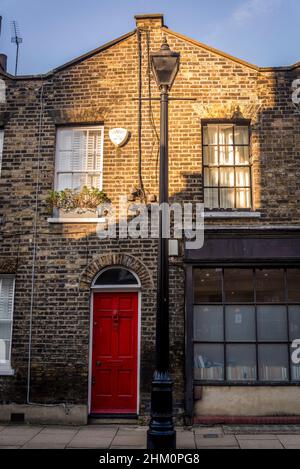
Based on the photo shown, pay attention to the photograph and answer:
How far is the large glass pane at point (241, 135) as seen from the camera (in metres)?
10.1

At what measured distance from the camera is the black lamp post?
6062 mm

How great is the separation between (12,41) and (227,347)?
34.3 ft

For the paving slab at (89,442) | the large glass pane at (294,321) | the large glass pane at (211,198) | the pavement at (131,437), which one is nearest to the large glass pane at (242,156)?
the large glass pane at (211,198)

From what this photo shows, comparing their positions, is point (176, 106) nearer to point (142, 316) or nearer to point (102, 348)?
point (142, 316)

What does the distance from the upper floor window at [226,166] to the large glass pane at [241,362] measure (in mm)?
2817

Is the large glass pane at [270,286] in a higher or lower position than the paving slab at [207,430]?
higher

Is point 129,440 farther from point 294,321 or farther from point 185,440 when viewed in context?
point 294,321

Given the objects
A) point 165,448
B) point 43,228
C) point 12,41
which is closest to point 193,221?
point 43,228

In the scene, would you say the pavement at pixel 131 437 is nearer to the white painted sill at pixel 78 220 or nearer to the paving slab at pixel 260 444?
A: the paving slab at pixel 260 444

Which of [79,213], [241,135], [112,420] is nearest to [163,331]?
[112,420]

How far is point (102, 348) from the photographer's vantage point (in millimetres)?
9375

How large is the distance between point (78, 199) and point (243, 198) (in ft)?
11.1

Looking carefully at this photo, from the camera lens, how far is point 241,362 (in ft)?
30.0

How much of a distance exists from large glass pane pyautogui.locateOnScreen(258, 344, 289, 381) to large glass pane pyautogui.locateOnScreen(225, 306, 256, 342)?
35 cm
